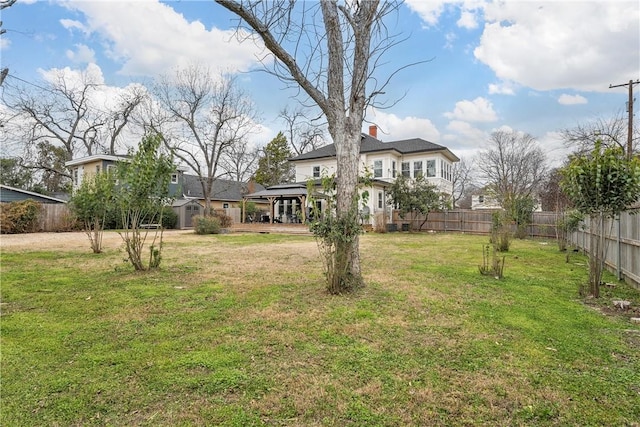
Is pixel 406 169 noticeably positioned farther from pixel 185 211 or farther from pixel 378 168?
pixel 185 211

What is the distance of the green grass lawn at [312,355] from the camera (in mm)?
2230

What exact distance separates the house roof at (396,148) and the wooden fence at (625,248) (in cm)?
1723

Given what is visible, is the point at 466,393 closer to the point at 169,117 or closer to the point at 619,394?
the point at 619,394

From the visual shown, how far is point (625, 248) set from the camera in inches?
257

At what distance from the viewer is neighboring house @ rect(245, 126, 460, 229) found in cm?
2331

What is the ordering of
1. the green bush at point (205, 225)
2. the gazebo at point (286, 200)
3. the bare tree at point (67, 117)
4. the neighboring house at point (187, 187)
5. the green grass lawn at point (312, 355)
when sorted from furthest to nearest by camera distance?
the bare tree at point (67, 117), the neighboring house at point (187, 187), the gazebo at point (286, 200), the green bush at point (205, 225), the green grass lawn at point (312, 355)

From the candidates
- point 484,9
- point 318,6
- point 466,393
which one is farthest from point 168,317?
point 484,9

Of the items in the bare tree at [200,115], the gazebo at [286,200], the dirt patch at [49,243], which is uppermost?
the bare tree at [200,115]

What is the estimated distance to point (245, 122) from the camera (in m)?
25.6

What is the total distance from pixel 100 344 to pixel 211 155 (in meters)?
23.1

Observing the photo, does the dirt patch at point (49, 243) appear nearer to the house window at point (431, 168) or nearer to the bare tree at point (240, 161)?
the bare tree at point (240, 161)

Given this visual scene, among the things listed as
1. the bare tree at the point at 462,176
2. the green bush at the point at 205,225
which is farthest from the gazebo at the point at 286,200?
the bare tree at the point at 462,176

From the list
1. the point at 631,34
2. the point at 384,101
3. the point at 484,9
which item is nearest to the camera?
the point at 384,101

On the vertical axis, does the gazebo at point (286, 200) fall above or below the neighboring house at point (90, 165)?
below
